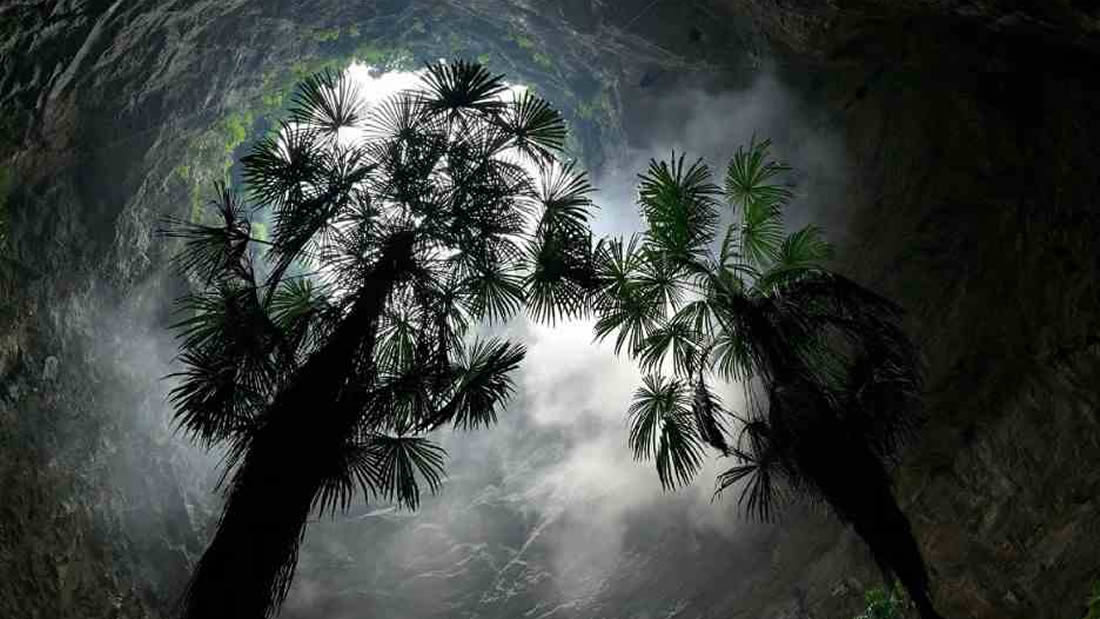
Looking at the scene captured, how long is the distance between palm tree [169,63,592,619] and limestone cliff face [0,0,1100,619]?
3795mm

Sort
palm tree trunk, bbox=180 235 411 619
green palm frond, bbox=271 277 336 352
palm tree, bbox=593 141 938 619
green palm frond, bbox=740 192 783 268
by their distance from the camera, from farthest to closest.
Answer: green palm frond, bbox=740 192 783 268 → green palm frond, bbox=271 277 336 352 → palm tree, bbox=593 141 938 619 → palm tree trunk, bbox=180 235 411 619

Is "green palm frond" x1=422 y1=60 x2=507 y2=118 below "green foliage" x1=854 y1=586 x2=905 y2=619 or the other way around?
the other way around

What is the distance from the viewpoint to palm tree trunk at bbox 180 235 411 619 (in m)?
3.52

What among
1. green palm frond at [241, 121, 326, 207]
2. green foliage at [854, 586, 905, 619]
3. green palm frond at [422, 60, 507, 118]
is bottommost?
green foliage at [854, 586, 905, 619]

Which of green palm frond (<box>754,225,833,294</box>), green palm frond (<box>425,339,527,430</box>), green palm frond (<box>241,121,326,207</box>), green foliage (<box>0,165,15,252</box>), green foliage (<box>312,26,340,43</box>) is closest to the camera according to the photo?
green palm frond (<box>425,339,527,430</box>)

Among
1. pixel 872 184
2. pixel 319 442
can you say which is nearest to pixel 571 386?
pixel 872 184

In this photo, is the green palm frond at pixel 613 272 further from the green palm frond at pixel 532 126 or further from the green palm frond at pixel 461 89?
the green palm frond at pixel 461 89

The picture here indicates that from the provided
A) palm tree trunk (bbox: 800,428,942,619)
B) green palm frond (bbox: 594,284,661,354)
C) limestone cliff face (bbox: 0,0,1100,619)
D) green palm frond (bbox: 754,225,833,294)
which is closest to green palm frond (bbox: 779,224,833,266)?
green palm frond (bbox: 754,225,833,294)

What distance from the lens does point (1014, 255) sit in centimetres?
746

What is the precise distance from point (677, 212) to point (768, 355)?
1528 mm

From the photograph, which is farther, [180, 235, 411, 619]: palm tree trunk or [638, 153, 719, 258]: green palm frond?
[638, 153, 719, 258]: green palm frond

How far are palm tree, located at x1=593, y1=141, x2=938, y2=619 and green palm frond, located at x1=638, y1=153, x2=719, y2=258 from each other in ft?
0.04

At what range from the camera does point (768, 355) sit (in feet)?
17.0

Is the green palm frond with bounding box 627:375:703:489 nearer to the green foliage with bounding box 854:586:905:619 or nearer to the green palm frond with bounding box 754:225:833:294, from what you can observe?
the green palm frond with bounding box 754:225:833:294
